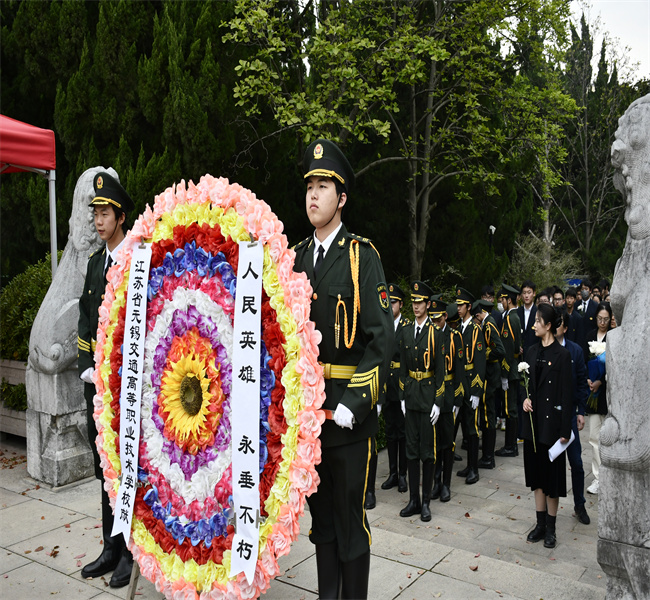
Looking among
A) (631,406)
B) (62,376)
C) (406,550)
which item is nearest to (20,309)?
(62,376)

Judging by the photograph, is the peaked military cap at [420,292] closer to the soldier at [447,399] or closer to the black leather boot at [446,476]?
→ the soldier at [447,399]

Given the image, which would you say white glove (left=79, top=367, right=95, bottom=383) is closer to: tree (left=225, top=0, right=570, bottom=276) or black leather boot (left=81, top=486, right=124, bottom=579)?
black leather boot (left=81, top=486, right=124, bottom=579)

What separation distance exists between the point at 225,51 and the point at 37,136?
486 centimetres

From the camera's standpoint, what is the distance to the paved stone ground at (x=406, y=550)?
4.23m

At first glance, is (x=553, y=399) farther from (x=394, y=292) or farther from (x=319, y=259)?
(x=319, y=259)

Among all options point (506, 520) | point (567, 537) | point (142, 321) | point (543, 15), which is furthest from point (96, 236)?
point (543, 15)

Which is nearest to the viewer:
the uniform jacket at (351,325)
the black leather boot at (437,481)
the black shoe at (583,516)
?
the uniform jacket at (351,325)

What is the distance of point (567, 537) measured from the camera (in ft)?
18.5

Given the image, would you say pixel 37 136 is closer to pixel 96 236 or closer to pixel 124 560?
pixel 96 236

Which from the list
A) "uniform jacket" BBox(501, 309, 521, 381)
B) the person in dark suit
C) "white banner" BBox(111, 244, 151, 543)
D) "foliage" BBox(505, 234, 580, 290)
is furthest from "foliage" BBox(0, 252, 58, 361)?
"foliage" BBox(505, 234, 580, 290)

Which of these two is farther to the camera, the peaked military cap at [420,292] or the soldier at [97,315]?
the peaked military cap at [420,292]

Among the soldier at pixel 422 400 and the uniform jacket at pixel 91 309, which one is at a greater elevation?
the uniform jacket at pixel 91 309

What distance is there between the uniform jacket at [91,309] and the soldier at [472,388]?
14.6ft

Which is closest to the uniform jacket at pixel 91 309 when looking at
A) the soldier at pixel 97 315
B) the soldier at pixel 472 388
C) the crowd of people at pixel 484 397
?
the soldier at pixel 97 315
